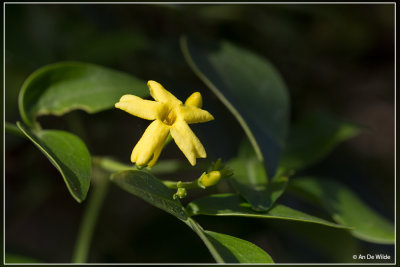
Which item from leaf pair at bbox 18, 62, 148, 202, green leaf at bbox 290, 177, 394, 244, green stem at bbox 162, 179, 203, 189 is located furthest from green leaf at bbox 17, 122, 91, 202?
green leaf at bbox 290, 177, 394, 244

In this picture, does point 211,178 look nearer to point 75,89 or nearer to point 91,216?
point 75,89

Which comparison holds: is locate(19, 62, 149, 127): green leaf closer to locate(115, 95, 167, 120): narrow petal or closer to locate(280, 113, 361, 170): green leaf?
locate(115, 95, 167, 120): narrow petal

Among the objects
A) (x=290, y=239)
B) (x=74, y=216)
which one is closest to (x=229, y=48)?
(x=290, y=239)

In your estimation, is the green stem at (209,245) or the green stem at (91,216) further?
the green stem at (91,216)

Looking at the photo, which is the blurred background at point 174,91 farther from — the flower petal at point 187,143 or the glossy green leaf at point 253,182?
the flower petal at point 187,143

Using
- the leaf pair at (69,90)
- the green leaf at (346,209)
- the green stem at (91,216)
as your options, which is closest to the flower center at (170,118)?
the leaf pair at (69,90)

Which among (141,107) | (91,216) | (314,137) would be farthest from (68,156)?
(314,137)
